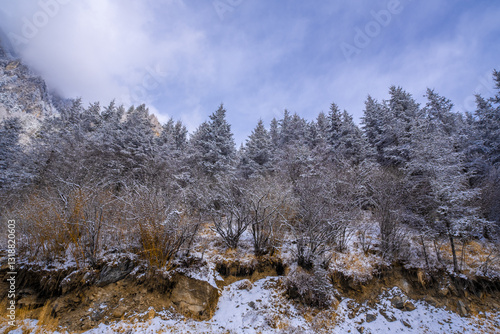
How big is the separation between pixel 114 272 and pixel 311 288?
6.67 meters

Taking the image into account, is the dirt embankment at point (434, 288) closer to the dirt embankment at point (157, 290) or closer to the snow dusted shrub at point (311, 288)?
the dirt embankment at point (157, 290)

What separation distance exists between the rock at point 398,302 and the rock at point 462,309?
1703 mm

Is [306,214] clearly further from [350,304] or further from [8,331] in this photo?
[8,331]

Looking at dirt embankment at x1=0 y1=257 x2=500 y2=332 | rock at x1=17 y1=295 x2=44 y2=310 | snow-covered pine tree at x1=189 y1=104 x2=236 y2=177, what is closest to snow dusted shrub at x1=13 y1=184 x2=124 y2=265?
dirt embankment at x1=0 y1=257 x2=500 y2=332

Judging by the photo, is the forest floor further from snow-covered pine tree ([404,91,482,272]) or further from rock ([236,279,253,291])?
snow-covered pine tree ([404,91,482,272])

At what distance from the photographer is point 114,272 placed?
6.03 metres

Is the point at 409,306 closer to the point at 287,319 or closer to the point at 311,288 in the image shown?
the point at 311,288

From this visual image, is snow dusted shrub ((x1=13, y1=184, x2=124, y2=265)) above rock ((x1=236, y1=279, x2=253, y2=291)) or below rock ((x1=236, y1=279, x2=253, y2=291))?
above

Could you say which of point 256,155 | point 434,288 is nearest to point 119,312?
point 434,288

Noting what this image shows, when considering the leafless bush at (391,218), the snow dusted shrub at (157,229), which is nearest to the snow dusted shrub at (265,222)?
the snow dusted shrub at (157,229)

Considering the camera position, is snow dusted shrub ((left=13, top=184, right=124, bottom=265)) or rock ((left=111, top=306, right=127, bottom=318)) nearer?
rock ((left=111, top=306, right=127, bottom=318))

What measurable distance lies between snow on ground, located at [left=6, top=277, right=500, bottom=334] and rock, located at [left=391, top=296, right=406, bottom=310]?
11 centimetres

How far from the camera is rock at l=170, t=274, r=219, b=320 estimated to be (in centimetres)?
569

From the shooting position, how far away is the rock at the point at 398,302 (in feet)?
21.2
